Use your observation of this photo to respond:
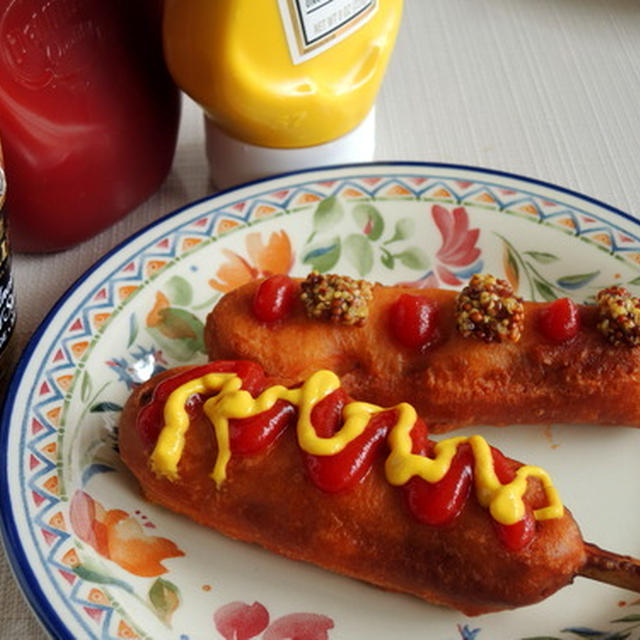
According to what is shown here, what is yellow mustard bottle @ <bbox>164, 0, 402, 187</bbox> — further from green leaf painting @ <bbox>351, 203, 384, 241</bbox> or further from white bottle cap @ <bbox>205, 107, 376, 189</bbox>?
green leaf painting @ <bbox>351, 203, 384, 241</bbox>

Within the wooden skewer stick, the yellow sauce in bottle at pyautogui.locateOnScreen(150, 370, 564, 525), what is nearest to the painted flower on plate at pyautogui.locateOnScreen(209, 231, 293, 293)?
the yellow sauce in bottle at pyautogui.locateOnScreen(150, 370, 564, 525)

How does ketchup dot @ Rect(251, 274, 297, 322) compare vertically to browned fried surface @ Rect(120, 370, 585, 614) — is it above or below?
above

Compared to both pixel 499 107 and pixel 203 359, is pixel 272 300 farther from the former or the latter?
pixel 499 107

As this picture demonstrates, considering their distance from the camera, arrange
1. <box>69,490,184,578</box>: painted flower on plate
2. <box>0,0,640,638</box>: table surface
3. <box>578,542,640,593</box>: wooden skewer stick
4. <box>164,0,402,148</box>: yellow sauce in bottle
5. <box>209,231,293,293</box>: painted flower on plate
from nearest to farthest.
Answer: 1. <box>578,542,640,593</box>: wooden skewer stick
2. <box>69,490,184,578</box>: painted flower on plate
3. <box>164,0,402,148</box>: yellow sauce in bottle
4. <box>209,231,293,293</box>: painted flower on plate
5. <box>0,0,640,638</box>: table surface

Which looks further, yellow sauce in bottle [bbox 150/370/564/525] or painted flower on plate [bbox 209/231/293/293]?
painted flower on plate [bbox 209/231/293/293]

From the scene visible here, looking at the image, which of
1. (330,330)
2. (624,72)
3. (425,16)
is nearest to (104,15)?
(330,330)

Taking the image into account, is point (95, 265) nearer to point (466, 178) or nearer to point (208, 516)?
point (208, 516)

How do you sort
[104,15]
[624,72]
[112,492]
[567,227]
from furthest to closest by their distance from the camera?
[624,72] → [567,227] → [104,15] → [112,492]
